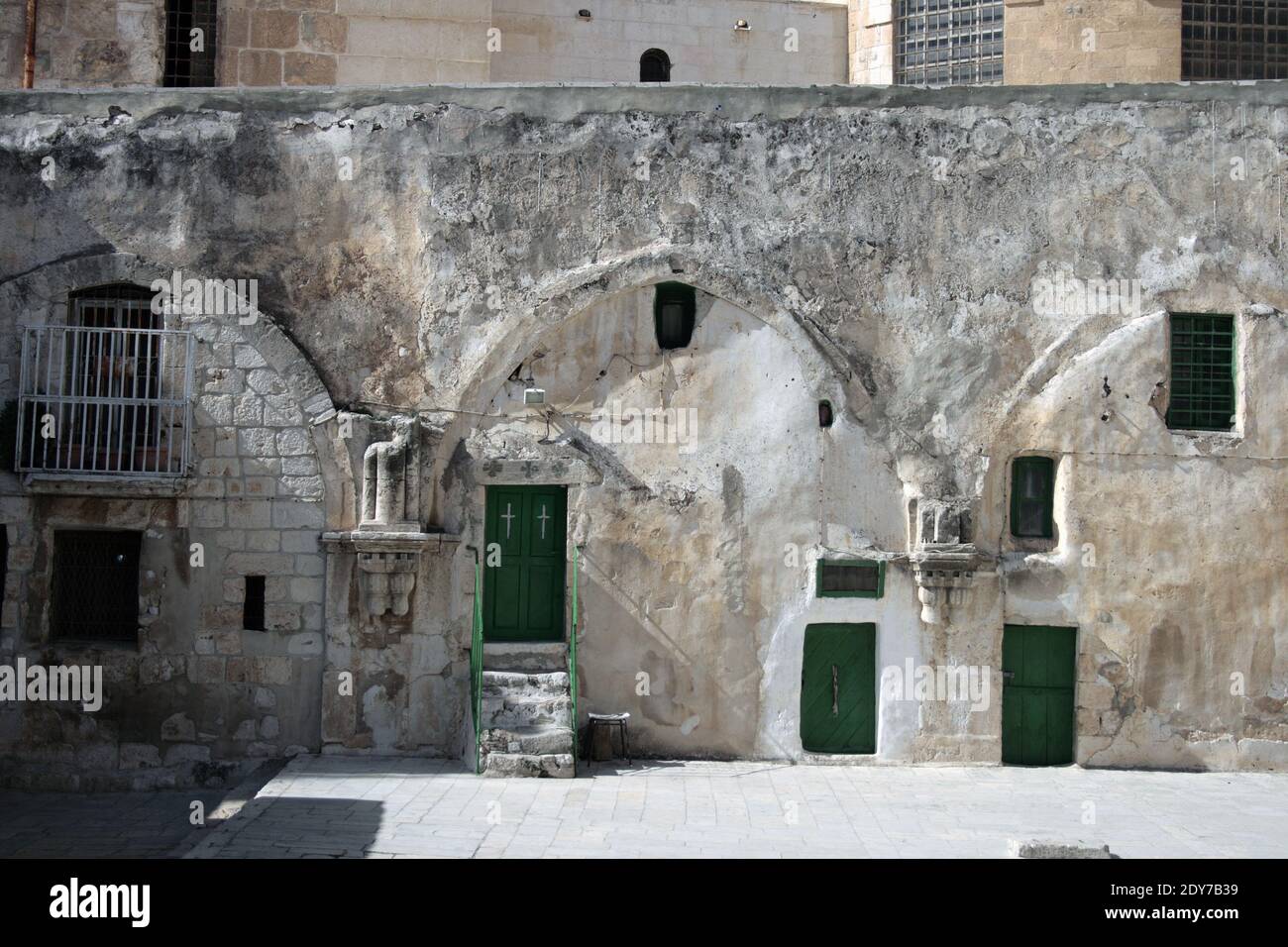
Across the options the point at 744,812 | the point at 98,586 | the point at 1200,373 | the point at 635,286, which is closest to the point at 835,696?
the point at 744,812

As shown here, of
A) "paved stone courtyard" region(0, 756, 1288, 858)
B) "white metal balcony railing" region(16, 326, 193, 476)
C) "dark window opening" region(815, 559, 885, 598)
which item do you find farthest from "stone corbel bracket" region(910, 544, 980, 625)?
"white metal balcony railing" region(16, 326, 193, 476)

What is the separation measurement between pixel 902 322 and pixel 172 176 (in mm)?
7295

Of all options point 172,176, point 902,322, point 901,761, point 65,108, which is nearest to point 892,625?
point 901,761

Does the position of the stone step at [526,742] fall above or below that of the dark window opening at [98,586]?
below

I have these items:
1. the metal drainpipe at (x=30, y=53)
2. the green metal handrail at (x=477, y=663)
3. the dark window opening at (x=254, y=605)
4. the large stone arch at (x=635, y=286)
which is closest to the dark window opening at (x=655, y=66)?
the large stone arch at (x=635, y=286)

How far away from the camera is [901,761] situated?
1272cm

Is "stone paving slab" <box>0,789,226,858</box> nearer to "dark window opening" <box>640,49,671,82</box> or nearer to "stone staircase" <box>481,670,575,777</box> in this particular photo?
"stone staircase" <box>481,670,575,777</box>

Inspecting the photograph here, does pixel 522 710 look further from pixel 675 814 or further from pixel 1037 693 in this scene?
pixel 1037 693

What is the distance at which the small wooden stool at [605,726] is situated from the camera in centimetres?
1241

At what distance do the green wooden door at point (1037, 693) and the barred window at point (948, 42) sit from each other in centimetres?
850

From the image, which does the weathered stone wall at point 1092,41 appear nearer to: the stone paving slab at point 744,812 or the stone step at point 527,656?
the stone paving slab at point 744,812

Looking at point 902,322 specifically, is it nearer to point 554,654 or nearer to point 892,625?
point 892,625

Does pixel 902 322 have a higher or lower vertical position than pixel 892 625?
higher
